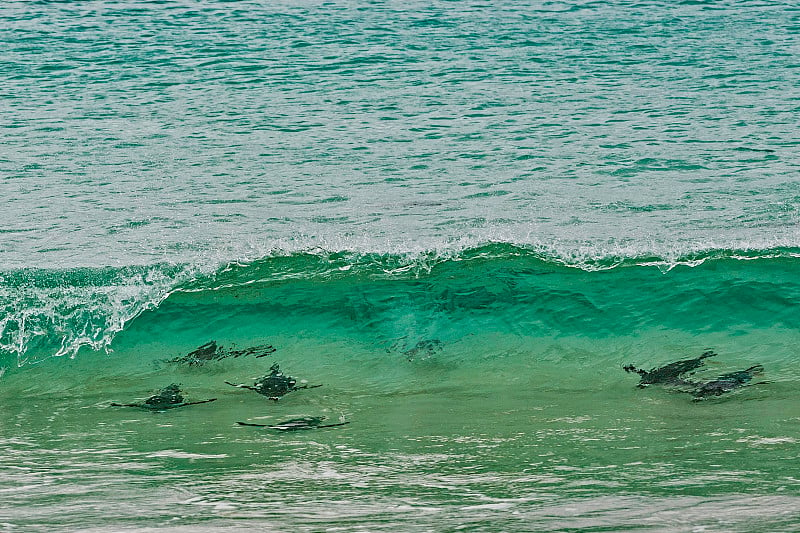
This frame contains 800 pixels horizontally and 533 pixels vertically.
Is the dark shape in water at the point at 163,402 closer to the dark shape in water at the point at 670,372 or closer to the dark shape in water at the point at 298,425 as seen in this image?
the dark shape in water at the point at 298,425

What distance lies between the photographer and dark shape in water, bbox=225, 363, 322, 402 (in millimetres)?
7336

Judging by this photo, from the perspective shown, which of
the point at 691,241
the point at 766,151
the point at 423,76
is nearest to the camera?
the point at 691,241

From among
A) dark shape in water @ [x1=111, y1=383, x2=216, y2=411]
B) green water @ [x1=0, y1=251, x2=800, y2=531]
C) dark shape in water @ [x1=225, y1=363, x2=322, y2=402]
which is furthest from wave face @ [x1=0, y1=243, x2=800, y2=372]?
dark shape in water @ [x1=111, y1=383, x2=216, y2=411]

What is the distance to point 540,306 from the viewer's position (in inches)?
350

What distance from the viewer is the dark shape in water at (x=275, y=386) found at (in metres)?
7.34

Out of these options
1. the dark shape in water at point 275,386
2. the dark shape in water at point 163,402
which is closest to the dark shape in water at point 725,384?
the dark shape in water at point 275,386

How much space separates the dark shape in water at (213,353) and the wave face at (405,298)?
0.19m

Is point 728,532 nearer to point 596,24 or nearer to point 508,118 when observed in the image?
point 508,118

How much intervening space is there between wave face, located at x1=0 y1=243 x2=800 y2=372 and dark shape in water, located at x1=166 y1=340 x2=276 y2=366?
19cm

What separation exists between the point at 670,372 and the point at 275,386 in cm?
286

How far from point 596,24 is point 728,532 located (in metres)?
18.0

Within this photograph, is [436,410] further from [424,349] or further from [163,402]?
[163,402]

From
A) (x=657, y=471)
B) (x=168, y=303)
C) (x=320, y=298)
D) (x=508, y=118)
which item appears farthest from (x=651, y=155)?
(x=657, y=471)

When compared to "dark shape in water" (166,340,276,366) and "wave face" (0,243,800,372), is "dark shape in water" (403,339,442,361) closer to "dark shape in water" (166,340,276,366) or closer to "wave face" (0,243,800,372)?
"wave face" (0,243,800,372)
